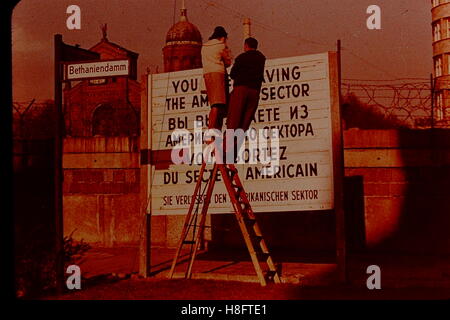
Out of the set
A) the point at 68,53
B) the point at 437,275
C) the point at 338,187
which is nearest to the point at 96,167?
the point at 68,53

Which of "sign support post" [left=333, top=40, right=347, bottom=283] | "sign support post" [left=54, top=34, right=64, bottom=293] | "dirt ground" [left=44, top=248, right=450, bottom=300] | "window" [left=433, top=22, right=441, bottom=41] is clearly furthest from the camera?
"window" [left=433, top=22, right=441, bottom=41]

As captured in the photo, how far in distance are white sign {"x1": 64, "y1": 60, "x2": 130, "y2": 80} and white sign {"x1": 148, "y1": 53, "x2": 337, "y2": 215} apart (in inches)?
63.8

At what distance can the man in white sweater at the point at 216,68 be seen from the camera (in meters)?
8.88

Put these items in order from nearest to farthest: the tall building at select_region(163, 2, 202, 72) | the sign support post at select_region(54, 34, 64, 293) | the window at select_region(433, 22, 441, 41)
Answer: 1. the sign support post at select_region(54, 34, 64, 293)
2. the tall building at select_region(163, 2, 202, 72)
3. the window at select_region(433, 22, 441, 41)

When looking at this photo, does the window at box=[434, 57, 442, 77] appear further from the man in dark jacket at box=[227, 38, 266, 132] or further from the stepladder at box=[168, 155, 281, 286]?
the stepladder at box=[168, 155, 281, 286]

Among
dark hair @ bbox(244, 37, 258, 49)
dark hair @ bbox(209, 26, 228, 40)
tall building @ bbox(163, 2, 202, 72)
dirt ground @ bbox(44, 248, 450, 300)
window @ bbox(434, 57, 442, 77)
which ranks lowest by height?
dirt ground @ bbox(44, 248, 450, 300)

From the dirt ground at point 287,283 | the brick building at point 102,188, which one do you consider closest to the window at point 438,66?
the brick building at point 102,188

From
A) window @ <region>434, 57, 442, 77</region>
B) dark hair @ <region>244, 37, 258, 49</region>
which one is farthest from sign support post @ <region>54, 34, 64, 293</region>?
window @ <region>434, 57, 442, 77</region>

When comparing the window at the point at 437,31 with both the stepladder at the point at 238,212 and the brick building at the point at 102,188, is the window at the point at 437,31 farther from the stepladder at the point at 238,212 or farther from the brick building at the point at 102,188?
the stepladder at the point at 238,212

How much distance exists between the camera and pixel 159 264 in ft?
37.1

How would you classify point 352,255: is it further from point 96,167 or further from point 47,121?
point 47,121

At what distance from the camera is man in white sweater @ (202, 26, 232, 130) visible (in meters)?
8.88

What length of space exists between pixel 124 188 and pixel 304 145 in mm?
6373

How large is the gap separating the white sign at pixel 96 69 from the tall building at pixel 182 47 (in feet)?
201
